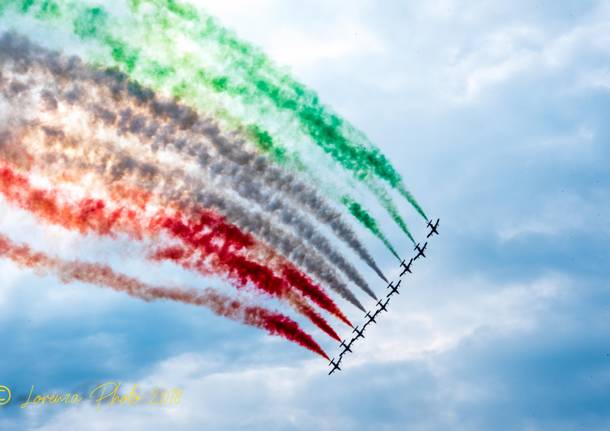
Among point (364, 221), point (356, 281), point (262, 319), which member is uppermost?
point (364, 221)

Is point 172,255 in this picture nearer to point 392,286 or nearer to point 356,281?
point 356,281

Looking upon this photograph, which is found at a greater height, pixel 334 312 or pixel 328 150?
pixel 328 150

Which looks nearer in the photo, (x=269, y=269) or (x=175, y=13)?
(x=175, y=13)

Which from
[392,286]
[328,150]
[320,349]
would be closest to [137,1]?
[328,150]

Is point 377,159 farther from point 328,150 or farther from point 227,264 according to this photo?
point 227,264

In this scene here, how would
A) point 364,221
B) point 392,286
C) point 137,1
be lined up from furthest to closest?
point 392,286 < point 364,221 < point 137,1

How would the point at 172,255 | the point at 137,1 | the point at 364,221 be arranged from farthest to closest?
the point at 364,221 < the point at 172,255 < the point at 137,1

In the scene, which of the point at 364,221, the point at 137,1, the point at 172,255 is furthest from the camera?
the point at 364,221

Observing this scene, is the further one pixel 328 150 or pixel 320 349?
pixel 320 349

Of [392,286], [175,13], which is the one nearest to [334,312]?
[392,286]
